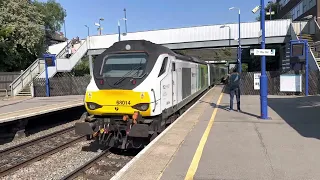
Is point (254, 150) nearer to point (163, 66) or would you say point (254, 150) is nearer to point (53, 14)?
point (163, 66)

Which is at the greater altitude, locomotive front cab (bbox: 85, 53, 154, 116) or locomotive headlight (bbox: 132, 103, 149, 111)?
locomotive front cab (bbox: 85, 53, 154, 116)

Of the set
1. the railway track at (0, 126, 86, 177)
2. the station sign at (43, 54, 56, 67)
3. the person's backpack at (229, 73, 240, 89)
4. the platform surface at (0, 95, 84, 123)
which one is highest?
the station sign at (43, 54, 56, 67)

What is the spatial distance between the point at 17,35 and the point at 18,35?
0.11 metres

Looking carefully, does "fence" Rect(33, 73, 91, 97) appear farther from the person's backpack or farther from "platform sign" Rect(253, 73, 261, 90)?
the person's backpack

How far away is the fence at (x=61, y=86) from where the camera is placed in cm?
3069

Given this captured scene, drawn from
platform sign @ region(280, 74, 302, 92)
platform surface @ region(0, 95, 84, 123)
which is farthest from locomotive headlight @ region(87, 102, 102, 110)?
platform sign @ region(280, 74, 302, 92)

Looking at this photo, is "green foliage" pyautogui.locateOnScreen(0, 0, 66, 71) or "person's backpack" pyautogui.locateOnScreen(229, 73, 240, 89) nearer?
"person's backpack" pyautogui.locateOnScreen(229, 73, 240, 89)

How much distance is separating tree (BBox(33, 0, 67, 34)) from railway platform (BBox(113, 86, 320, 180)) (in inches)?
2076

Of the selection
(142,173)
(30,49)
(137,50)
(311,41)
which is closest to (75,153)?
(137,50)

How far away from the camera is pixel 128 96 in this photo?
845cm

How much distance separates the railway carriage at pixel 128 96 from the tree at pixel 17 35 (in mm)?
25784

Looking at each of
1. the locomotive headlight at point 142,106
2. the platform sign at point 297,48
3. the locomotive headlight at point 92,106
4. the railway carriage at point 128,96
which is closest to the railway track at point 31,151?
the railway carriage at point 128,96

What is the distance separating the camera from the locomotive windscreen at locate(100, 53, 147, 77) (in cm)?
895

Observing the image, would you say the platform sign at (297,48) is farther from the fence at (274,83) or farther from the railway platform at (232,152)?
the railway platform at (232,152)
